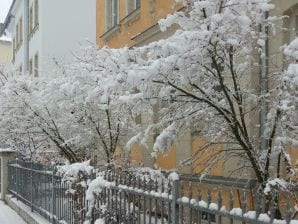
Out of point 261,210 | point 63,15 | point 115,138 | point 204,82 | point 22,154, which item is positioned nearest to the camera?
point 261,210

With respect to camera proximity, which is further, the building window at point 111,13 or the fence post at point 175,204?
the building window at point 111,13

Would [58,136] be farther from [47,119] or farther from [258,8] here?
[258,8]

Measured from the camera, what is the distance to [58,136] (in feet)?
35.0

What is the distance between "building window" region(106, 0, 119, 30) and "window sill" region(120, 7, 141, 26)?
5.09ft

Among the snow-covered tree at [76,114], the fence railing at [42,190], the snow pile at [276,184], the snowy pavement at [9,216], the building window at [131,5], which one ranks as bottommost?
the snowy pavement at [9,216]

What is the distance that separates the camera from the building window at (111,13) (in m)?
15.5

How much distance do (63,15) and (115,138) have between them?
1612 cm

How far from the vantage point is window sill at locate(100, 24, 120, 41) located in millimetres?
14386

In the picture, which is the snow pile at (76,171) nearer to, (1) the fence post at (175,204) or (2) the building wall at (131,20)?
(1) the fence post at (175,204)

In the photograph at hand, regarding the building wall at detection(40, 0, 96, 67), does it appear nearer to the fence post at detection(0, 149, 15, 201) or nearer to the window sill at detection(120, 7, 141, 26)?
the fence post at detection(0, 149, 15, 201)

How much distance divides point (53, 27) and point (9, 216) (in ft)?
46.4

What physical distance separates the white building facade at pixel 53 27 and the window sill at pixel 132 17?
917cm

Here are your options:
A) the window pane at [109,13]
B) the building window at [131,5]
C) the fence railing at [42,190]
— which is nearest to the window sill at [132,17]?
the building window at [131,5]

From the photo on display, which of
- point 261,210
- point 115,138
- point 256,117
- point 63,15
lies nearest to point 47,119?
point 115,138
